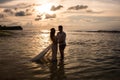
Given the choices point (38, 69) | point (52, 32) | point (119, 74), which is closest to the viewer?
point (119, 74)

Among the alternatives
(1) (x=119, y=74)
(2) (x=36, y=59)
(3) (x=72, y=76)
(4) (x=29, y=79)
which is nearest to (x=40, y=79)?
(4) (x=29, y=79)

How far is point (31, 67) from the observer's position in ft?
47.1

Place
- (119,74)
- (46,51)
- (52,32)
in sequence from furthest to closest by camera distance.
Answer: (46,51) → (52,32) → (119,74)

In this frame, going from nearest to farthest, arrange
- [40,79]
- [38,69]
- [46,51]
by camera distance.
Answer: [40,79] < [38,69] < [46,51]

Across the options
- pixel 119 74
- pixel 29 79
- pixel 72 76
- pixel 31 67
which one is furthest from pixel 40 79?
pixel 119 74

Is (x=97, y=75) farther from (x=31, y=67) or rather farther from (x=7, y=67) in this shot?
(x=7, y=67)

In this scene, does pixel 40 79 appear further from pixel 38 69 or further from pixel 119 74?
pixel 119 74

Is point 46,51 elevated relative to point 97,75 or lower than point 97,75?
elevated

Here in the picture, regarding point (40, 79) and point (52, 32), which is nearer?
point (40, 79)

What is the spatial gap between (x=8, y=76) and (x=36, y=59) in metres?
5.34

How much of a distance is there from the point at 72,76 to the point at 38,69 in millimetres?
2847

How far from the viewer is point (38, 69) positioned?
45.2ft

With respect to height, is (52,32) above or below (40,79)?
above

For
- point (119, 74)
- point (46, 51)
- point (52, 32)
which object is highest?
point (52, 32)
